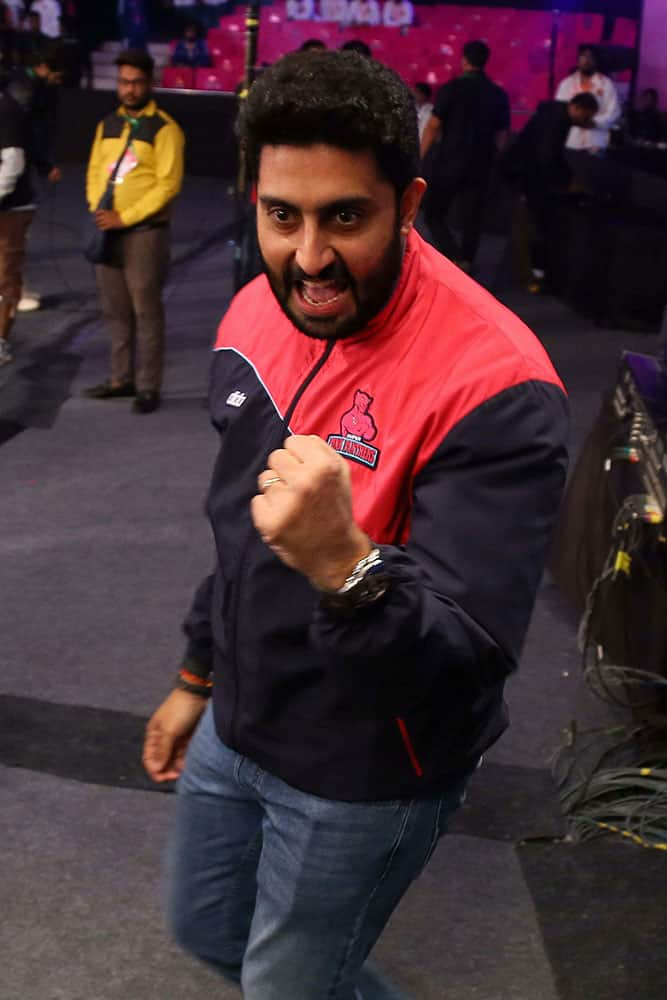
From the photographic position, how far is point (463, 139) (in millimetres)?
9586

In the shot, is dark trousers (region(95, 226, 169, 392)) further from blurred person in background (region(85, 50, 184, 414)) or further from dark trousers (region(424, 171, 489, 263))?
dark trousers (region(424, 171, 489, 263))

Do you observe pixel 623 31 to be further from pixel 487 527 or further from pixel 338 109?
pixel 487 527

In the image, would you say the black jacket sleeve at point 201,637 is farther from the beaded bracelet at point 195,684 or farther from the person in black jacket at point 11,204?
the person in black jacket at point 11,204

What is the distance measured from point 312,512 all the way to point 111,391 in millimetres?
5647

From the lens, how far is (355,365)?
5.24 ft

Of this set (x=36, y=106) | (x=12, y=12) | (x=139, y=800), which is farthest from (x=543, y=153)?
(x=12, y=12)

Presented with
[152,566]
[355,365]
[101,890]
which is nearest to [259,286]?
[355,365]

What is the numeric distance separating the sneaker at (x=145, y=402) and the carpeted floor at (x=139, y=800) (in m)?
0.26

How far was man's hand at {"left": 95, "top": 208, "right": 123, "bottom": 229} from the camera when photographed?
617 centimetres

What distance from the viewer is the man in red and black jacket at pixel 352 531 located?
137cm

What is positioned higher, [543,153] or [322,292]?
[322,292]

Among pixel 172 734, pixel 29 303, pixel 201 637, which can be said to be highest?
pixel 201 637

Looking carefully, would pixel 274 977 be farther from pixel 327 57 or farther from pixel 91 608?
pixel 91 608

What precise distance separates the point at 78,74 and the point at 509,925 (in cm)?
1742
